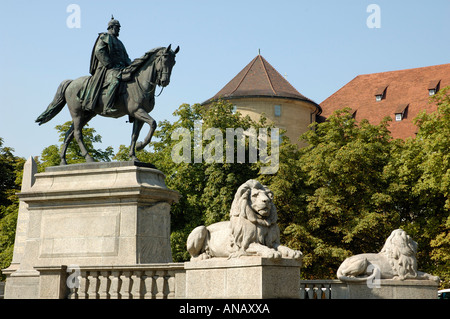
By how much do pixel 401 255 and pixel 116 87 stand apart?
7021 mm

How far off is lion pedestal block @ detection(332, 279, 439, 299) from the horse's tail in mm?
7789

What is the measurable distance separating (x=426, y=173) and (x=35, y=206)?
20.9 meters

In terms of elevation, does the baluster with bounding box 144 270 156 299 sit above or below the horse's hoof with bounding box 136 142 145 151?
below

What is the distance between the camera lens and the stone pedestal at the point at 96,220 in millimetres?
13555

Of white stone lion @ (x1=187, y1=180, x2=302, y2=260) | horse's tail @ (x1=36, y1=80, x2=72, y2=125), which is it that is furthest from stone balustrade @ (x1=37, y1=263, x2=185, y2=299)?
horse's tail @ (x1=36, y1=80, x2=72, y2=125)

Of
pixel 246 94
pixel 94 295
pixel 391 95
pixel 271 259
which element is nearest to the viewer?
pixel 271 259

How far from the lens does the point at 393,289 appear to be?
12898 mm

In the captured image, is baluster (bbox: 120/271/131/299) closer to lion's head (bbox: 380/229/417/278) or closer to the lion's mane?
the lion's mane

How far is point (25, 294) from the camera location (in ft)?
44.9

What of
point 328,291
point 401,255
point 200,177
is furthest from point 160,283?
point 200,177

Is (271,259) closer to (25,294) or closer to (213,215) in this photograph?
(25,294)

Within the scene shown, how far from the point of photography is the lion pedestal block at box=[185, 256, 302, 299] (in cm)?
1009

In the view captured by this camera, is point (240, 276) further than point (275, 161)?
No

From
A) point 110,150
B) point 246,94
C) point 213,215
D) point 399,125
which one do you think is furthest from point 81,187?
point 399,125
